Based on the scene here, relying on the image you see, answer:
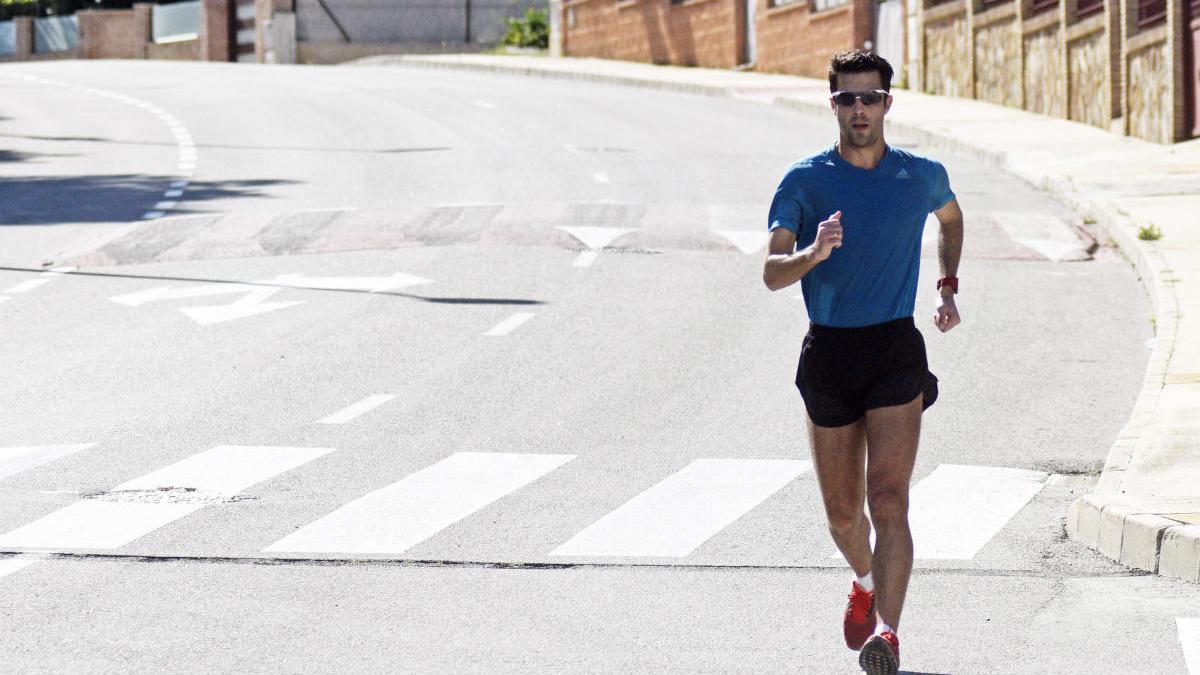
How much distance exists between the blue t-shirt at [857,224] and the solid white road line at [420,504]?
2.86 metres

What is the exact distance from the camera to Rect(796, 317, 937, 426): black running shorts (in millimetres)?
7258

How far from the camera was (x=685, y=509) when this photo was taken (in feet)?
33.8

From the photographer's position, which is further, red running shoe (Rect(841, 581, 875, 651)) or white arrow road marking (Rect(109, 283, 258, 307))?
white arrow road marking (Rect(109, 283, 258, 307))

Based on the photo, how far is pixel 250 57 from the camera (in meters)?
70.1

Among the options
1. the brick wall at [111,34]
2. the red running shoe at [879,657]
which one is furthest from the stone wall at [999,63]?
the brick wall at [111,34]

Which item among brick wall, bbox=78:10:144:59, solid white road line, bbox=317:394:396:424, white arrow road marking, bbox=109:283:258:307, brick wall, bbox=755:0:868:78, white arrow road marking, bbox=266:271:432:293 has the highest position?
brick wall, bbox=78:10:144:59

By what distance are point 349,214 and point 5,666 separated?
15556mm

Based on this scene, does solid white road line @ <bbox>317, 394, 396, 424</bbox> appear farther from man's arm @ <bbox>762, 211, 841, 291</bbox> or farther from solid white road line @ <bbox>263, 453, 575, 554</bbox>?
man's arm @ <bbox>762, 211, 841, 291</bbox>

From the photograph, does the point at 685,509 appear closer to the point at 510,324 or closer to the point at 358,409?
the point at 358,409

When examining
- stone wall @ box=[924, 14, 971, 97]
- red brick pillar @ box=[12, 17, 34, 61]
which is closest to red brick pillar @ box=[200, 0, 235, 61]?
red brick pillar @ box=[12, 17, 34, 61]

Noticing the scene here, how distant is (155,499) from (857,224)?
462 cm

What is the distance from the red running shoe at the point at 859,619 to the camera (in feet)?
24.6

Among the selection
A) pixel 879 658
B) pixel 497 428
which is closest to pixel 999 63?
pixel 497 428

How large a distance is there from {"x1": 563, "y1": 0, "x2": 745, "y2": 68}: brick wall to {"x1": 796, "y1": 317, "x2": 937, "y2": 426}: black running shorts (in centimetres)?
4185
